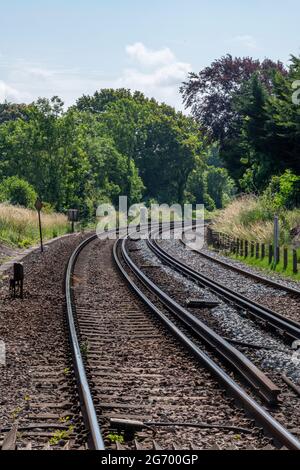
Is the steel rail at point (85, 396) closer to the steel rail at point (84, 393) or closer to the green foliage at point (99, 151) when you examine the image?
the steel rail at point (84, 393)

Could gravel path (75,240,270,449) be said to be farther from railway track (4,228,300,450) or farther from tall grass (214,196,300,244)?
tall grass (214,196,300,244)

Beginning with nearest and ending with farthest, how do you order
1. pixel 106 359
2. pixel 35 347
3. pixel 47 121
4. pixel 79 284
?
pixel 106 359, pixel 35 347, pixel 79 284, pixel 47 121

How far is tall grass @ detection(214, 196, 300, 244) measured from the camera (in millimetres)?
27281

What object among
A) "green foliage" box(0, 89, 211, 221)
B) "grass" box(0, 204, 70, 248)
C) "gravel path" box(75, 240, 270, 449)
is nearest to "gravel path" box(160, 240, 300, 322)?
"gravel path" box(75, 240, 270, 449)

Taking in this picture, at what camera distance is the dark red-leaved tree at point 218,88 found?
53000 mm

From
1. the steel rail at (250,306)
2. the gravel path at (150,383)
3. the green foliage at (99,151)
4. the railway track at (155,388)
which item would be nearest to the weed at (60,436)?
the railway track at (155,388)

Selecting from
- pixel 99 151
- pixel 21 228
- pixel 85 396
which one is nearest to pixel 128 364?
pixel 85 396

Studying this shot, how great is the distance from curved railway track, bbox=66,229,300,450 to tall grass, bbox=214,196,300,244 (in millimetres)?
10662

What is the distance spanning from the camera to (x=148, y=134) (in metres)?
96.8

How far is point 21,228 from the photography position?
34719mm

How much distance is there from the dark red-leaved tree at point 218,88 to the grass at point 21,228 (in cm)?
1656
